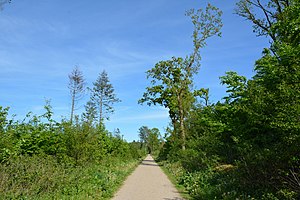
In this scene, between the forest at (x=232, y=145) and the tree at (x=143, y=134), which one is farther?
the tree at (x=143, y=134)

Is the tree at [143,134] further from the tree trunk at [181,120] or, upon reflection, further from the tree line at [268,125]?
the tree line at [268,125]

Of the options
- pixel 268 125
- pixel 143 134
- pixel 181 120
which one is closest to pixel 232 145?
pixel 268 125

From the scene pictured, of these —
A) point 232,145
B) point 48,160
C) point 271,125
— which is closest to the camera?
point 271,125

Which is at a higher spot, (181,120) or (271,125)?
(181,120)

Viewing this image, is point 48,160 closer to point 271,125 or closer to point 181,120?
point 271,125

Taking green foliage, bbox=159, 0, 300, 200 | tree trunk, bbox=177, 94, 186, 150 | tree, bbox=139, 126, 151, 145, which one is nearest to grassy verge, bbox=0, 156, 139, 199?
green foliage, bbox=159, 0, 300, 200

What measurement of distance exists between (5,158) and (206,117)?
437 inches

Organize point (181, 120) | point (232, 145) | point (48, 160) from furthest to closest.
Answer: point (181, 120)
point (232, 145)
point (48, 160)

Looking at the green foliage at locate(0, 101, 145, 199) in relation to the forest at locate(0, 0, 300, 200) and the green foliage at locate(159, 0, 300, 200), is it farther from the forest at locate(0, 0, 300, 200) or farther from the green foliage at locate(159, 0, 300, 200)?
the green foliage at locate(159, 0, 300, 200)

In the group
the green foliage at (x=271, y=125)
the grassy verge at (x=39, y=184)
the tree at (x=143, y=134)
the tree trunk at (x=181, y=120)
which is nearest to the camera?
the green foliage at (x=271, y=125)

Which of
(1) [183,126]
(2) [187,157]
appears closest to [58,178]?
(2) [187,157]

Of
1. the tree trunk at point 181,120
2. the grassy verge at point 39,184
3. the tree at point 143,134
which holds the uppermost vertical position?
the tree at point 143,134

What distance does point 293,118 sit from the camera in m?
6.80

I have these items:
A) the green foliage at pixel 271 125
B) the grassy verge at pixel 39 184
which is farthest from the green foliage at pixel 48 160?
the green foliage at pixel 271 125
